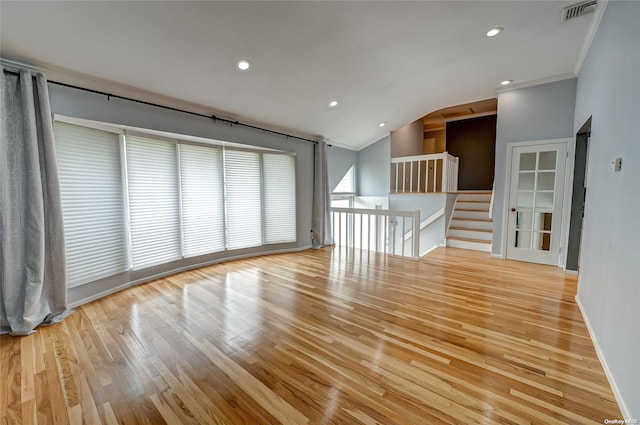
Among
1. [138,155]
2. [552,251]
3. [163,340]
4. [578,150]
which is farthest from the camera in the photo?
[552,251]

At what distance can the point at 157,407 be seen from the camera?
1.46 meters

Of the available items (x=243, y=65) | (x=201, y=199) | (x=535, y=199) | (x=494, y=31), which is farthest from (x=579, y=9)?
(x=201, y=199)

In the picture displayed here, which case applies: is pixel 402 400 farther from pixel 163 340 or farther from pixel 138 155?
pixel 138 155

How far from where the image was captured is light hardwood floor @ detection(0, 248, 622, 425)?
1426 mm

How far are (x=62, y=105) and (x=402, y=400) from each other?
153 inches

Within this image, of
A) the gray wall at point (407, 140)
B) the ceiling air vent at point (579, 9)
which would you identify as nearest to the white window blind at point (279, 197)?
the gray wall at point (407, 140)

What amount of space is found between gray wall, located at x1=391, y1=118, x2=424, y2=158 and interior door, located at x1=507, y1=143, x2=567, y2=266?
2.85 metres

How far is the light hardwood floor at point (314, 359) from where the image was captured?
143cm

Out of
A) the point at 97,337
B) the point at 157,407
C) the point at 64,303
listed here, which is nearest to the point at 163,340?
the point at 97,337

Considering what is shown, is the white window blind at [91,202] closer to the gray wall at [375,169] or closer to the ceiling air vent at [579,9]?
the ceiling air vent at [579,9]

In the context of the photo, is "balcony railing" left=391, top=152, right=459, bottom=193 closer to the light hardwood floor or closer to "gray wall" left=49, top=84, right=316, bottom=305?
"gray wall" left=49, top=84, right=316, bottom=305

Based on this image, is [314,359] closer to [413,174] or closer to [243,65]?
[243,65]

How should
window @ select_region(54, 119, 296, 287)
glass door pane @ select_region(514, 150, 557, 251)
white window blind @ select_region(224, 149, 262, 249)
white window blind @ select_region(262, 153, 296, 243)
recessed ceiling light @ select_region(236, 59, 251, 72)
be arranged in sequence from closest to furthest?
1. window @ select_region(54, 119, 296, 287)
2. recessed ceiling light @ select_region(236, 59, 251, 72)
3. glass door pane @ select_region(514, 150, 557, 251)
4. white window blind @ select_region(224, 149, 262, 249)
5. white window blind @ select_region(262, 153, 296, 243)

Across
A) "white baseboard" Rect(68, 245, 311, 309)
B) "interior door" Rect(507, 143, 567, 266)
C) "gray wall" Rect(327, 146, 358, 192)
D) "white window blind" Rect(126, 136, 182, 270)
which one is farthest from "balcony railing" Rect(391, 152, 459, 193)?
"white window blind" Rect(126, 136, 182, 270)
